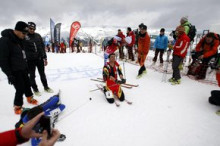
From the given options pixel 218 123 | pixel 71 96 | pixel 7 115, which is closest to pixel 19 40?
pixel 7 115

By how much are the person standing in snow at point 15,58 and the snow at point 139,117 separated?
2.33ft

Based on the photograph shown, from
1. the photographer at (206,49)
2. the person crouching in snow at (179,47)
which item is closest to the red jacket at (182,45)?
the person crouching in snow at (179,47)

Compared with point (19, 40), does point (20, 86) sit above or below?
below

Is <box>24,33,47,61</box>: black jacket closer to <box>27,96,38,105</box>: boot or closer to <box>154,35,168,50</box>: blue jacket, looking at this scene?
<box>27,96,38,105</box>: boot

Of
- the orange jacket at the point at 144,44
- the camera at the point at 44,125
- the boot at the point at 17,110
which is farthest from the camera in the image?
the orange jacket at the point at 144,44

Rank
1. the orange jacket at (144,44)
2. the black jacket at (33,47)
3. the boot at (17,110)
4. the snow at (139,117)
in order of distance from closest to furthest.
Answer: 1. the snow at (139,117)
2. the boot at (17,110)
3. the black jacket at (33,47)
4. the orange jacket at (144,44)

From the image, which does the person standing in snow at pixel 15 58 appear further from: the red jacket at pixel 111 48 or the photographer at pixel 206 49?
the photographer at pixel 206 49

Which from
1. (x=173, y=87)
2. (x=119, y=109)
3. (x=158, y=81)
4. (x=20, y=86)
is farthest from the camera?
(x=158, y=81)

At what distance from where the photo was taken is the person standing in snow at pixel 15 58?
251cm

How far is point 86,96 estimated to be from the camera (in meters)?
3.95

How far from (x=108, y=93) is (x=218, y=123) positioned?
2.44 m

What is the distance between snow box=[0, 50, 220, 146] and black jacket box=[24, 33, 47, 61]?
1.18 m

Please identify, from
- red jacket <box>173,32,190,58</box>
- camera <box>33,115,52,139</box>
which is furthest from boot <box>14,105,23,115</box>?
red jacket <box>173,32,190,58</box>

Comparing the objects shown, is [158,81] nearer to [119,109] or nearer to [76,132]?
[119,109]
